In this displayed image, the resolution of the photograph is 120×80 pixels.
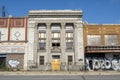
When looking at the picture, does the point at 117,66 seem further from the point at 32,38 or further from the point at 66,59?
the point at 32,38

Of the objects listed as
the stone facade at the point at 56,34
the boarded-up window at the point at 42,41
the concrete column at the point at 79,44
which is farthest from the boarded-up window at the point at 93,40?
the boarded-up window at the point at 42,41

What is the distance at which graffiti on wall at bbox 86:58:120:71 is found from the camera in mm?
46562

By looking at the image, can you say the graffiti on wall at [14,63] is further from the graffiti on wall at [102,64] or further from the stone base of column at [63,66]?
the graffiti on wall at [102,64]

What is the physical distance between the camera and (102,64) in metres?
46.7

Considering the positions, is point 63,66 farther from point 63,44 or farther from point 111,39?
point 111,39

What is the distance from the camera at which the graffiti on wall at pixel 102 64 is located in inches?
1833

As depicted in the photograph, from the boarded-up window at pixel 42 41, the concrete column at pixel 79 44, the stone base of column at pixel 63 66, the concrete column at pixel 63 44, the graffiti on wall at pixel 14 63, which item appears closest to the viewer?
the stone base of column at pixel 63 66

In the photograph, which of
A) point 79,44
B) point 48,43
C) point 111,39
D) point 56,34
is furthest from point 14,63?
point 111,39

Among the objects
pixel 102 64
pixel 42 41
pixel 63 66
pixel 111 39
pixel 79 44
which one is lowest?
pixel 63 66

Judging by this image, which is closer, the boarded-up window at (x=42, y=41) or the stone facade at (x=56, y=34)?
the stone facade at (x=56, y=34)

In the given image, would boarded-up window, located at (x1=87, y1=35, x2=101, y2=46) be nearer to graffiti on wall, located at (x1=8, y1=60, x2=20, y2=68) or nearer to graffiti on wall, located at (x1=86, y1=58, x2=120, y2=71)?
graffiti on wall, located at (x1=86, y1=58, x2=120, y2=71)

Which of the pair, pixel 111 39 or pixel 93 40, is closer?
pixel 93 40

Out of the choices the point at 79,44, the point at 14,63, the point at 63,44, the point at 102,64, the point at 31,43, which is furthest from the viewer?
the point at 102,64

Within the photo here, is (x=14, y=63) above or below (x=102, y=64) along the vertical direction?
above
